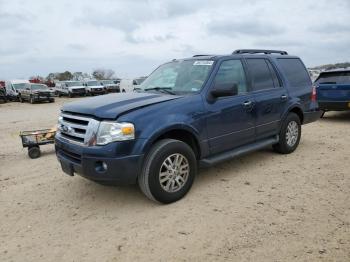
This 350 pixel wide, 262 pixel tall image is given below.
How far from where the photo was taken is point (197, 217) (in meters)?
3.92

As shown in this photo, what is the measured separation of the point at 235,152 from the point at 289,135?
183 centimetres

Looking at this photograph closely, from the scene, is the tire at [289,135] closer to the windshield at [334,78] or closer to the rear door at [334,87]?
the rear door at [334,87]

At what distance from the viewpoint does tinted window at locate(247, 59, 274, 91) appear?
558cm

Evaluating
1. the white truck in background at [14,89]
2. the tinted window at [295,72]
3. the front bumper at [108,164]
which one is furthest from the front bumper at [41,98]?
the front bumper at [108,164]

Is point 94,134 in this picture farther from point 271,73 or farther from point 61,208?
point 271,73

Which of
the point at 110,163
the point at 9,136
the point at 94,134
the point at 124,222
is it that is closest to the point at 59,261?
the point at 124,222

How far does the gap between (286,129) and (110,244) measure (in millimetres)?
4051

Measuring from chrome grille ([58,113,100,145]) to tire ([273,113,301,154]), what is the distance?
359 centimetres

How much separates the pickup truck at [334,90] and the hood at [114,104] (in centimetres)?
701

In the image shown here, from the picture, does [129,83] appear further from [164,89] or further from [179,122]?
[179,122]

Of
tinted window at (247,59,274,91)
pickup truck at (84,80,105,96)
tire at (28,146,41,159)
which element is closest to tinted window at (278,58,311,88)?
tinted window at (247,59,274,91)

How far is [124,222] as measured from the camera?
390cm

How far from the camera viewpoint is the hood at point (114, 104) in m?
4.00

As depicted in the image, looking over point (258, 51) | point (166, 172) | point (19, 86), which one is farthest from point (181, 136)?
point (19, 86)
